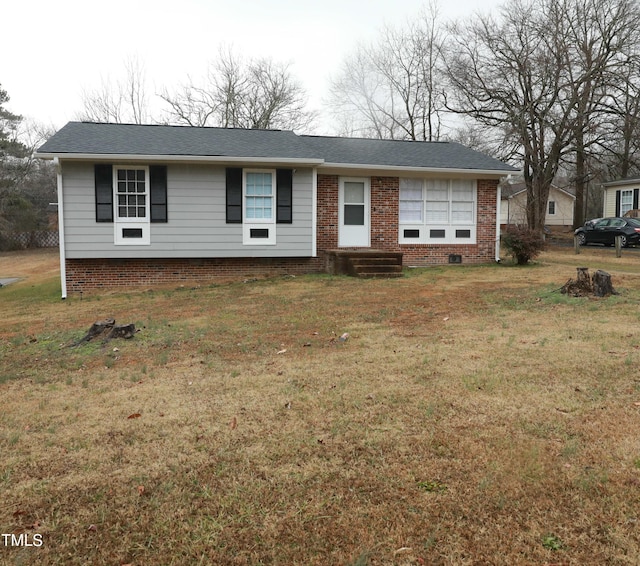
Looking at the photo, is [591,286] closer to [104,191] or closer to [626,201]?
[104,191]

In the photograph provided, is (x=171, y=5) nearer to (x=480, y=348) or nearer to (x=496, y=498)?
(x=480, y=348)

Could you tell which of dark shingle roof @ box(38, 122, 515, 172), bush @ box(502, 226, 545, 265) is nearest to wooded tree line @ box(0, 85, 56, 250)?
dark shingle roof @ box(38, 122, 515, 172)

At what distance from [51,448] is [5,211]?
31.4 meters

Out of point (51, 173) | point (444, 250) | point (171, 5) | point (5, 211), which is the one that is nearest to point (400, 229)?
point (444, 250)

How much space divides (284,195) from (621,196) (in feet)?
79.0

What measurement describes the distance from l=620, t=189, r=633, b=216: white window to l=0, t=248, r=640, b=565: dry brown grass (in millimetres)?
25433

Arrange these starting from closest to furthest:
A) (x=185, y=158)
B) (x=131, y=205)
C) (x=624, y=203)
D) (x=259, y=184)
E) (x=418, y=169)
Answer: (x=185, y=158) < (x=131, y=205) < (x=259, y=184) < (x=418, y=169) < (x=624, y=203)

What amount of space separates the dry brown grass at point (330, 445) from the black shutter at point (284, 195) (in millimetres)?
6664

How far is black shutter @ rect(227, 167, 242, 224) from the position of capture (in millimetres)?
12828

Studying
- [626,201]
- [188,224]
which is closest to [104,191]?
[188,224]

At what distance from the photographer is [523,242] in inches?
558

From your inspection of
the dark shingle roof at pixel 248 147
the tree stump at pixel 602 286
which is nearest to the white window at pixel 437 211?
the dark shingle roof at pixel 248 147

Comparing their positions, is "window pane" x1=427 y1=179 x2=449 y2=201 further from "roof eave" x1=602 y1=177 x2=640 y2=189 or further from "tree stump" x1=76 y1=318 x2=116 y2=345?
"roof eave" x1=602 y1=177 x2=640 y2=189

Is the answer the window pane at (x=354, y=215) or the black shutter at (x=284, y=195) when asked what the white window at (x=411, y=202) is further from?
the black shutter at (x=284, y=195)
